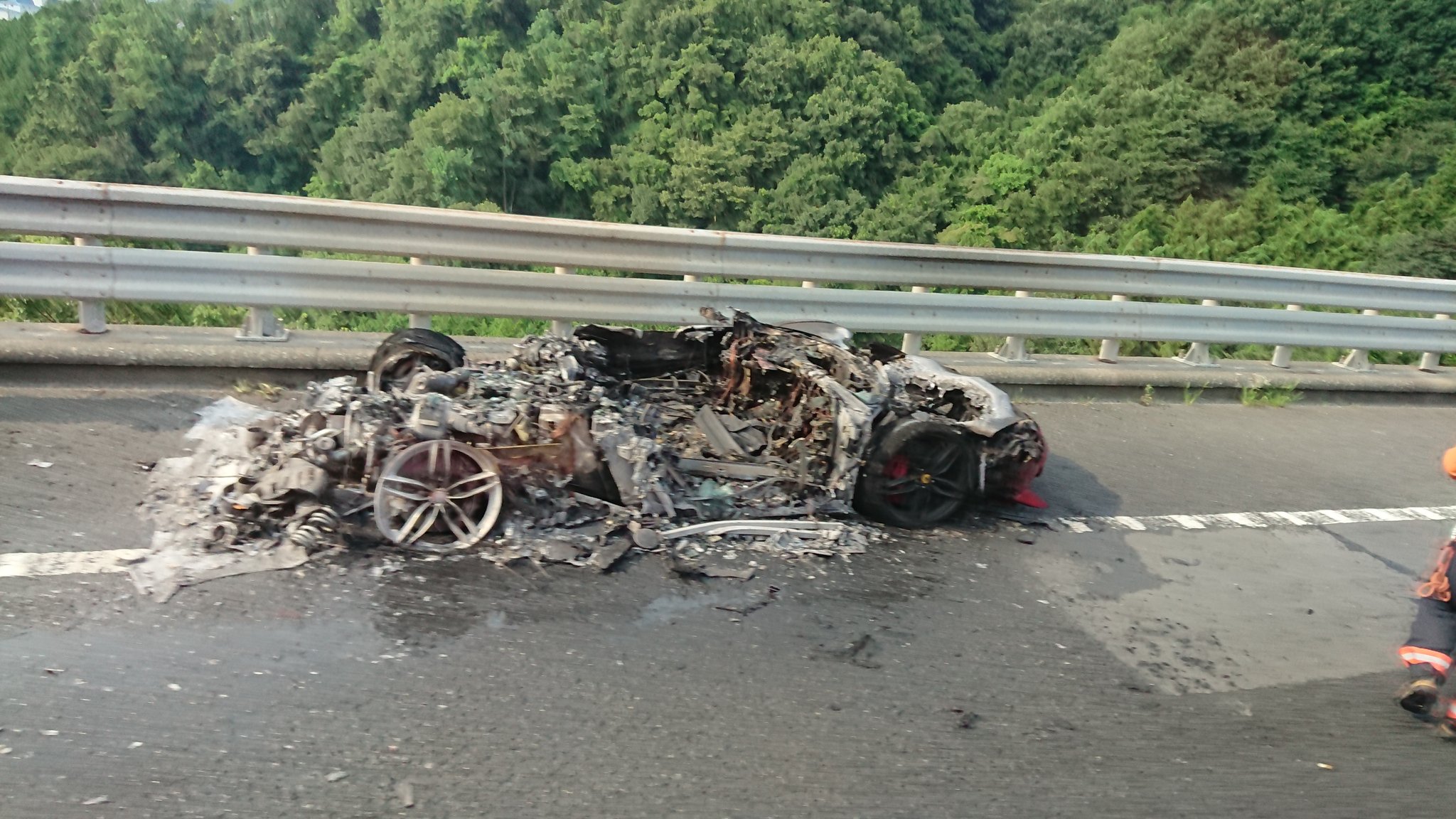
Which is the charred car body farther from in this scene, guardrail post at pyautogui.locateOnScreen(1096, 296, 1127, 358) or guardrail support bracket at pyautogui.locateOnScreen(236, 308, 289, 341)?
guardrail post at pyautogui.locateOnScreen(1096, 296, 1127, 358)

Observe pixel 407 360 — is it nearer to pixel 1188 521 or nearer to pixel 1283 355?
pixel 1188 521

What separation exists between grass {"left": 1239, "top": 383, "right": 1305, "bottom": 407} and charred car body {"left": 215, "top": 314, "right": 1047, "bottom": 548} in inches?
173

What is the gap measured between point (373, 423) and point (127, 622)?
4.11 feet

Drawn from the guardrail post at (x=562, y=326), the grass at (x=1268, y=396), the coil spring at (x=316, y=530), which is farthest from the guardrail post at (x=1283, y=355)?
the coil spring at (x=316, y=530)

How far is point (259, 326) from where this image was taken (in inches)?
263

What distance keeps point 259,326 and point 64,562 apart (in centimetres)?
300

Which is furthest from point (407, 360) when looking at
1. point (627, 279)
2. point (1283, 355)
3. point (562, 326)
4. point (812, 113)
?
point (812, 113)

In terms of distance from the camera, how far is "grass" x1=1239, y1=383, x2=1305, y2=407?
9047 millimetres

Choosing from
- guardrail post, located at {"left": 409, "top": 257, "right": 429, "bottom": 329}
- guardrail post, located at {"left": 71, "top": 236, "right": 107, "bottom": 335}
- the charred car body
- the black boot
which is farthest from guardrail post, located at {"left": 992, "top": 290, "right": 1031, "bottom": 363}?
guardrail post, located at {"left": 71, "top": 236, "right": 107, "bottom": 335}

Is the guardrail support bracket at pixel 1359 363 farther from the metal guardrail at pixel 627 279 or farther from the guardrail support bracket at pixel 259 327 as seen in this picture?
the guardrail support bracket at pixel 259 327

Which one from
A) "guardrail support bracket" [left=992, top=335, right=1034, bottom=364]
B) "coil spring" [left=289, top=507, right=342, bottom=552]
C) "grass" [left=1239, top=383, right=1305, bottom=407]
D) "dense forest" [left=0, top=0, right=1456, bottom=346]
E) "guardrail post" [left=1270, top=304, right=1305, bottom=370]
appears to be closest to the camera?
"coil spring" [left=289, top=507, right=342, bottom=552]

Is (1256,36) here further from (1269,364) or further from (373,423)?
(373,423)

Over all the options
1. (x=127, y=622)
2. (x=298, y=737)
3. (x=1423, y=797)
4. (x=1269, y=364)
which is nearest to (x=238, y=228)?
(x=127, y=622)

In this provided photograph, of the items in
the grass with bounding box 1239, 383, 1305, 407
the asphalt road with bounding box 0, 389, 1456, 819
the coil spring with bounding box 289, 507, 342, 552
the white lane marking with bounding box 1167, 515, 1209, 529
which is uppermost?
the grass with bounding box 1239, 383, 1305, 407
